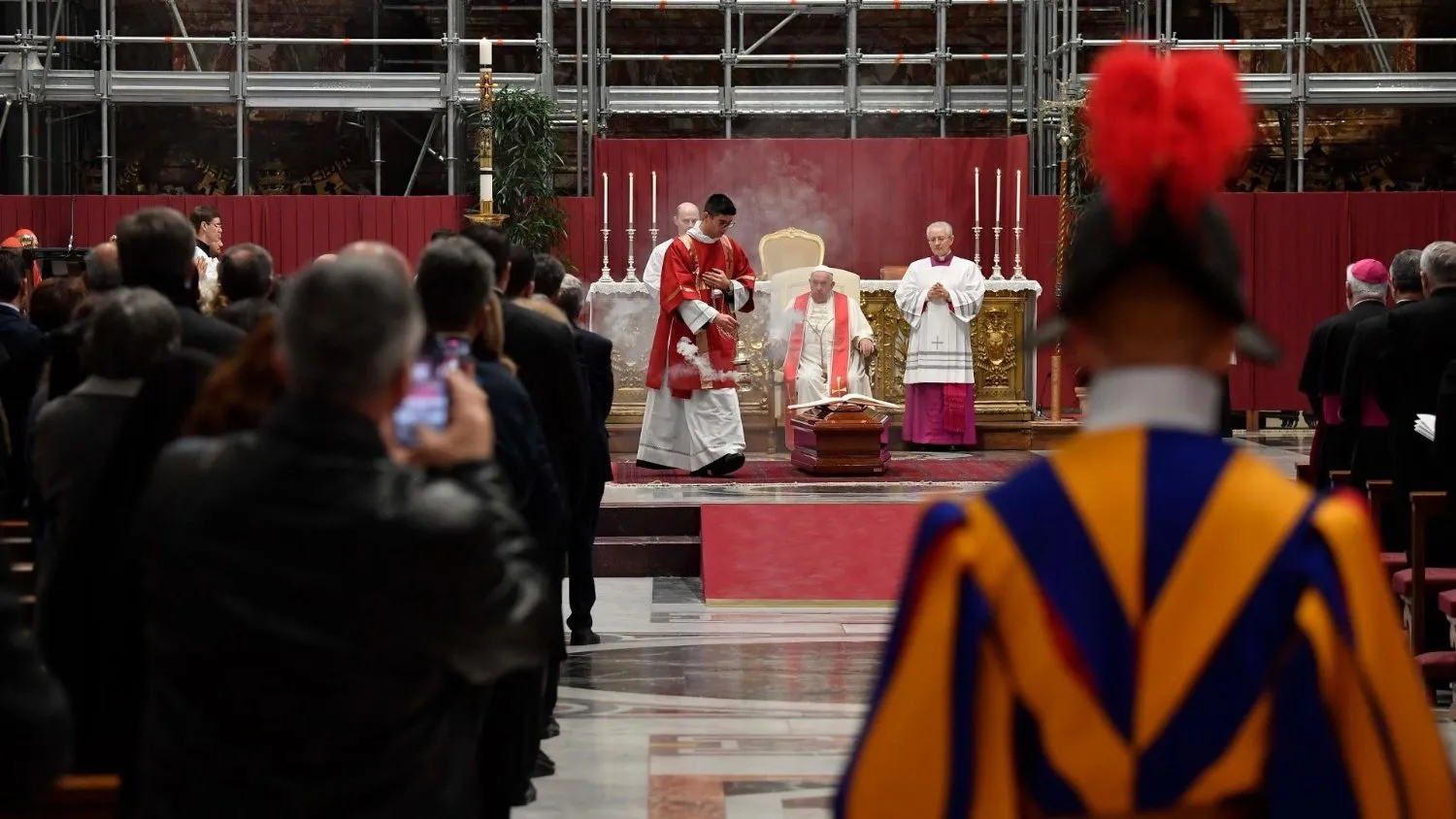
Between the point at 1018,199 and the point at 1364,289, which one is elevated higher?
the point at 1018,199

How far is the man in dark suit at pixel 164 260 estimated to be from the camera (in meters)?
4.39

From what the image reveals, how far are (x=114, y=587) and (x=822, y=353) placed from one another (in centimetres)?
1083

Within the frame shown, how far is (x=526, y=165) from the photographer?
16.4 meters

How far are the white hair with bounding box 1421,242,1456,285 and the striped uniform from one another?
5668mm

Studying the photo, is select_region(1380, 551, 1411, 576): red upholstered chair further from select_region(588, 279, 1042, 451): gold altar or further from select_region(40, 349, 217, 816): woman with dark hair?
select_region(588, 279, 1042, 451): gold altar

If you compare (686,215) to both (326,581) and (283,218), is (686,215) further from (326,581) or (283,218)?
(326,581)

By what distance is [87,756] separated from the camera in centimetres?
372

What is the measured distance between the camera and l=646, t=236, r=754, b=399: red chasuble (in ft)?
41.4

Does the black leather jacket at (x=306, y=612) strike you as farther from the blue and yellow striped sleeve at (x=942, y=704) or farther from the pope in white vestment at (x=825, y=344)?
the pope in white vestment at (x=825, y=344)

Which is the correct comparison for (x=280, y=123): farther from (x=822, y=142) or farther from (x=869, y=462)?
(x=869, y=462)

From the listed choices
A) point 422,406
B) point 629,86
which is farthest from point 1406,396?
point 629,86

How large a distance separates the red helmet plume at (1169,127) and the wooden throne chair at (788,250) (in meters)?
14.0

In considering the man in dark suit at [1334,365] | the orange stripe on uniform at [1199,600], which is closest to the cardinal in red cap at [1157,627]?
the orange stripe on uniform at [1199,600]

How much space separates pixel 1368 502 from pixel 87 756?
17.7 ft
